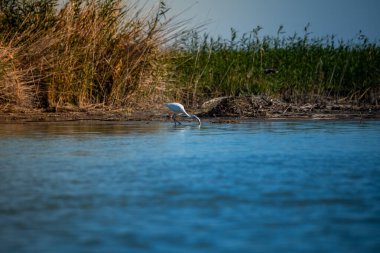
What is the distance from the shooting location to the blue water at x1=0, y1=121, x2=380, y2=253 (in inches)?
137

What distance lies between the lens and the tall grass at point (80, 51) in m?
12.6

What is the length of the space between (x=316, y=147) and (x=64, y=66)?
6.32 m

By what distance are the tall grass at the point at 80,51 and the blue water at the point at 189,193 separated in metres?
4.33

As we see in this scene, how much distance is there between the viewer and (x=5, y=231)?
364cm

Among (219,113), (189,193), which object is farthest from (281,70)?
(189,193)

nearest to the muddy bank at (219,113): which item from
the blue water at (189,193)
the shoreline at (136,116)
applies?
the shoreline at (136,116)

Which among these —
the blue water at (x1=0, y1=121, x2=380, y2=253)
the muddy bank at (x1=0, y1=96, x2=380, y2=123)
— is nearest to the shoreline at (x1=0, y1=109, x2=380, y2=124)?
the muddy bank at (x1=0, y1=96, x2=380, y2=123)

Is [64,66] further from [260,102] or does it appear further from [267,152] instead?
[267,152]

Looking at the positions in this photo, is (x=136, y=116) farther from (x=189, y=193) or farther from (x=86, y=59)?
(x=189, y=193)

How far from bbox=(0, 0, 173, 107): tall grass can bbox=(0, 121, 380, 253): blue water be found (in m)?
4.33

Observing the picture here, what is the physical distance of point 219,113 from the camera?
474 inches

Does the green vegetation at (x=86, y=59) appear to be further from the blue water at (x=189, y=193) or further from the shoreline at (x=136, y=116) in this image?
the blue water at (x=189, y=193)

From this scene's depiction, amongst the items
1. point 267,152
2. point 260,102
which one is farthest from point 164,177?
point 260,102

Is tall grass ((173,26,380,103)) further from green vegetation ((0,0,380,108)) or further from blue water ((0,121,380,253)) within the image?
blue water ((0,121,380,253))
